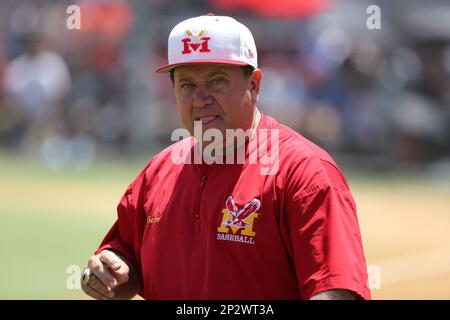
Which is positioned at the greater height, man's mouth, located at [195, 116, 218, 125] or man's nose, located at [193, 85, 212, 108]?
man's nose, located at [193, 85, 212, 108]

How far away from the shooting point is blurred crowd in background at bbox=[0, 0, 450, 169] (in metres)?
18.9

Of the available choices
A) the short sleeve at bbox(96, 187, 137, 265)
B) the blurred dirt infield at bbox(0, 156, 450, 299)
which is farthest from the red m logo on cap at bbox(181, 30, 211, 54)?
the blurred dirt infield at bbox(0, 156, 450, 299)

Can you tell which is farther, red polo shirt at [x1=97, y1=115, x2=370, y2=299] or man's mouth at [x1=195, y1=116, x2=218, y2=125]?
man's mouth at [x1=195, y1=116, x2=218, y2=125]

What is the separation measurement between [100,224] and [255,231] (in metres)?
9.00

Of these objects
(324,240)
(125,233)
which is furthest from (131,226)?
(324,240)

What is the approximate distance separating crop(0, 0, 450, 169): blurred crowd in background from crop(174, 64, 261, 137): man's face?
47.5ft

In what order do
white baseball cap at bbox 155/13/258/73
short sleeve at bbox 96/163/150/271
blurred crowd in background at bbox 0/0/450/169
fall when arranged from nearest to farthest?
white baseball cap at bbox 155/13/258/73
short sleeve at bbox 96/163/150/271
blurred crowd in background at bbox 0/0/450/169

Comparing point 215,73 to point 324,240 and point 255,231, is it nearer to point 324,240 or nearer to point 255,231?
point 255,231

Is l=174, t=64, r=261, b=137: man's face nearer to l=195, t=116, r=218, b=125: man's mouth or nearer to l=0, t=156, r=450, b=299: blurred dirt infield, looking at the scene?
l=195, t=116, r=218, b=125: man's mouth

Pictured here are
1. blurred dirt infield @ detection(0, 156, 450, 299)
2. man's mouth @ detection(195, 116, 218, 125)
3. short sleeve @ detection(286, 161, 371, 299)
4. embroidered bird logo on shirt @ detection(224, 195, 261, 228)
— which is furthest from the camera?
blurred dirt infield @ detection(0, 156, 450, 299)

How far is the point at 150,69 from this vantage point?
1942cm
